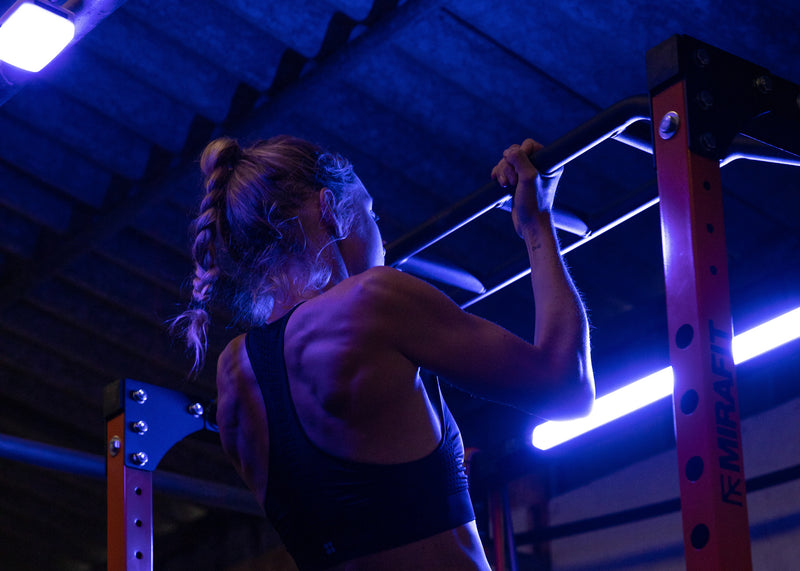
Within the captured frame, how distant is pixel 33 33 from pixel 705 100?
2554mm

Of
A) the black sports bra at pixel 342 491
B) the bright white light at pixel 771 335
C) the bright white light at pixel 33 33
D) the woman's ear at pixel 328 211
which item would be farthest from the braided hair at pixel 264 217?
the bright white light at pixel 771 335

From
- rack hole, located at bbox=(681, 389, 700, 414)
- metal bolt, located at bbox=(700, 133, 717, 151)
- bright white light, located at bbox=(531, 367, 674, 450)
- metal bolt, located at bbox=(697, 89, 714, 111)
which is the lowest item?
rack hole, located at bbox=(681, 389, 700, 414)

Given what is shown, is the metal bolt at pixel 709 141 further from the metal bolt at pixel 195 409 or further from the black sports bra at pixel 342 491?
the metal bolt at pixel 195 409

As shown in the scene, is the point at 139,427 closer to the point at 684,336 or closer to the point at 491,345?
the point at 491,345

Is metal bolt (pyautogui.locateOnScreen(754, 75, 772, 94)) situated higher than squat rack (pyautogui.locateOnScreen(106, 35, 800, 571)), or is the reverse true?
metal bolt (pyautogui.locateOnScreen(754, 75, 772, 94))

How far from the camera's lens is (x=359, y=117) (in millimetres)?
4051

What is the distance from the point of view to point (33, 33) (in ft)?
10.7

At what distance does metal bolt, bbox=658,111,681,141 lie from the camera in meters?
Answer: 1.35

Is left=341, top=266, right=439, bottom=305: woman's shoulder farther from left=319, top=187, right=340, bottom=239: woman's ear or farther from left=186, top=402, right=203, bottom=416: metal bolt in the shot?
left=186, top=402, right=203, bottom=416: metal bolt

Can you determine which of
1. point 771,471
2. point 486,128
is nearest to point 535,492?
point 771,471

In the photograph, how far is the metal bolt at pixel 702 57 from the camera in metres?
1.38

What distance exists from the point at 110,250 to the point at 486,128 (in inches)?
83.8

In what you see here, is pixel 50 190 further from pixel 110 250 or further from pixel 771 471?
pixel 771 471

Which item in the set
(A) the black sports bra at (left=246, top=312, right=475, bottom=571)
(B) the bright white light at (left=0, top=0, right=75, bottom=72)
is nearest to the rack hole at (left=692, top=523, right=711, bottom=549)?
(A) the black sports bra at (left=246, top=312, right=475, bottom=571)
